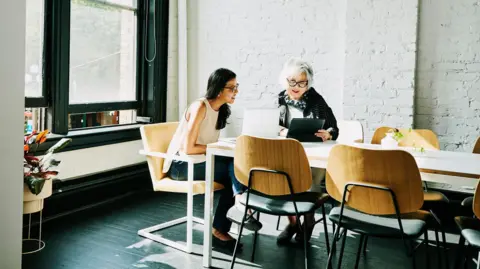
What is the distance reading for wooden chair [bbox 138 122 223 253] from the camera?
3189mm

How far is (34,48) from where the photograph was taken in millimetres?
3771

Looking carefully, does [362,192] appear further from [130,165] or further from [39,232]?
[130,165]

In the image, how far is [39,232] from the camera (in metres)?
3.35

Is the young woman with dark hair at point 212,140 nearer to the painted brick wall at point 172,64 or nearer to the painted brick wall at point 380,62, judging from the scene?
the painted brick wall at point 380,62

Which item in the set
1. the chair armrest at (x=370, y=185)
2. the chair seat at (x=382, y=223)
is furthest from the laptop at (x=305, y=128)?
the chair armrest at (x=370, y=185)

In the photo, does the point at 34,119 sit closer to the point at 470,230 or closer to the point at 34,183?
the point at 34,183

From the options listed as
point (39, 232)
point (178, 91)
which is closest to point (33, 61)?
point (39, 232)

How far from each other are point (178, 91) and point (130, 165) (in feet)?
3.17

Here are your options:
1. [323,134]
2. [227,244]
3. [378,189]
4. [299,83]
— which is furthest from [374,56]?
[378,189]

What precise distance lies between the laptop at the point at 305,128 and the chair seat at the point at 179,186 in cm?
61

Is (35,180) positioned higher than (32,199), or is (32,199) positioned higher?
(35,180)

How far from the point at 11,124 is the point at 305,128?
171 centimetres

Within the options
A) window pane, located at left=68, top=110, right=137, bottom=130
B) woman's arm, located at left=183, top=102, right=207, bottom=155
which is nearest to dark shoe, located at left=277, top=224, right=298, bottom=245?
woman's arm, located at left=183, top=102, right=207, bottom=155

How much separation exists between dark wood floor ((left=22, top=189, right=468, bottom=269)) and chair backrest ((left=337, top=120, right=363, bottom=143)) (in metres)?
0.71
